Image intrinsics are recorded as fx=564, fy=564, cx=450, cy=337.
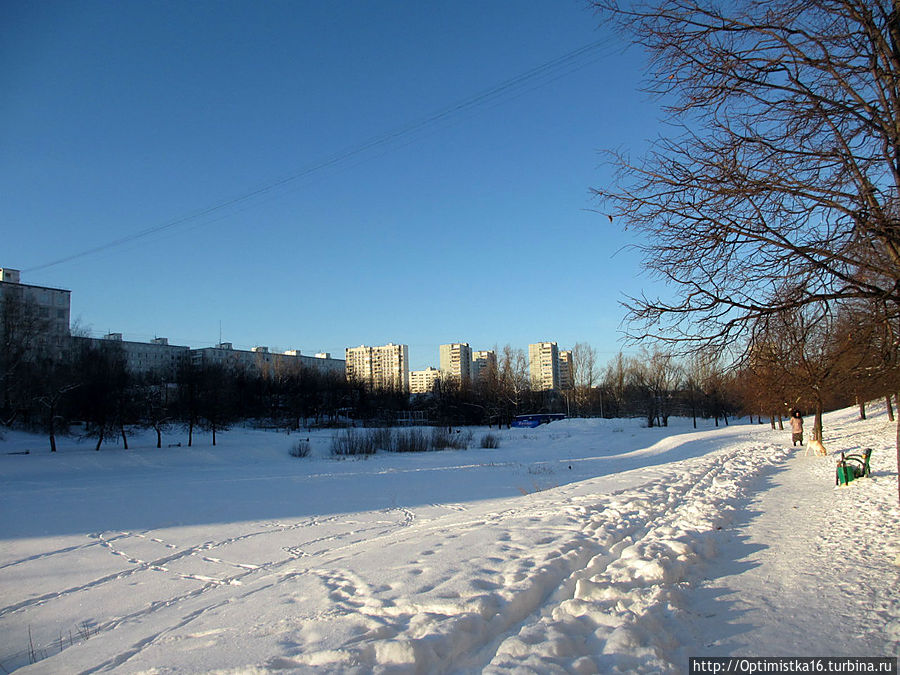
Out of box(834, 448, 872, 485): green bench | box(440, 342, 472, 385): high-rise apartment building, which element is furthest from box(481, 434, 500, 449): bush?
box(440, 342, 472, 385): high-rise apartment building

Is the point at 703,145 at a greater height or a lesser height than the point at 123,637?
greater

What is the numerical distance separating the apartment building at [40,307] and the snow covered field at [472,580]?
42.9m

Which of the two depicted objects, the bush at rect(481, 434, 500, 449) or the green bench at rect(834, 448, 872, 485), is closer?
the green bench at rect(834, 448, 872, 485)

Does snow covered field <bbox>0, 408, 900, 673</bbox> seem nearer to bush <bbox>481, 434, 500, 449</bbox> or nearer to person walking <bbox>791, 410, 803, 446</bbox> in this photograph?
person walking <bbox>791, 410, 803, 446</bbox>

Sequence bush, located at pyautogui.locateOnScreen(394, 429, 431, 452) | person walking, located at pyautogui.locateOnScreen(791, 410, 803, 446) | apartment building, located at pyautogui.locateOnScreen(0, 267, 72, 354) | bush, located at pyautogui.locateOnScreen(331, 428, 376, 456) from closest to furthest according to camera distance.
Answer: person walking, located at pyautogui.locateOnScreen(791, 410, 803, 446), bush, located at pyautogui.locateOnScreen(331, 428, 376, 456), bush, located at pyautogui.locateOnScreen(394, 429, 431, 452), apartment building, located at pyautogui.locateOnScreen(0, 267, 72, 354)

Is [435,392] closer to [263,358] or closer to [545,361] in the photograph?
[263,358]

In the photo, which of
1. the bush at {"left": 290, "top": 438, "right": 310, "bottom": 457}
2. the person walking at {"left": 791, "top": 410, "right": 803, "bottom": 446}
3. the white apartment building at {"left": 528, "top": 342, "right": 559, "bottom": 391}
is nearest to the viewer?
the person walking at {"left": 791, "top": 410, "right": 803, "bottom": 446}

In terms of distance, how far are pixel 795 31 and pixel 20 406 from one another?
166 ft

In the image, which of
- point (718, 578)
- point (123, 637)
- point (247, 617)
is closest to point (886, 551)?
point (718, 578)

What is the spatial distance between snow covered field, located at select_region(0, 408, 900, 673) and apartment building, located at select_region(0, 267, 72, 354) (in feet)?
141

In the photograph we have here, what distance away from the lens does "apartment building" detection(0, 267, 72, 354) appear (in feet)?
166

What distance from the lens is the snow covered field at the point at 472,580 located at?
4.21 metres

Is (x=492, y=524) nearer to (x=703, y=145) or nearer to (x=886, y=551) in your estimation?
(x=886, y=551)

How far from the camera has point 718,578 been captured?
6.11 meters
